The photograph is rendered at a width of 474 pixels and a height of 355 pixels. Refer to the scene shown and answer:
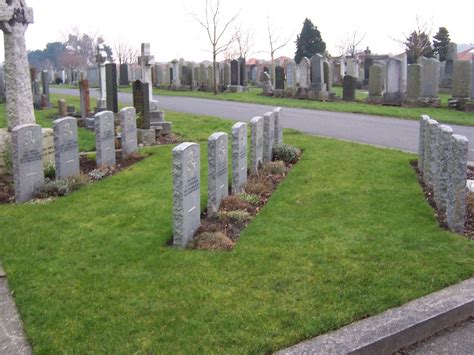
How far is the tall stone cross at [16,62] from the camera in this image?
1014 cm

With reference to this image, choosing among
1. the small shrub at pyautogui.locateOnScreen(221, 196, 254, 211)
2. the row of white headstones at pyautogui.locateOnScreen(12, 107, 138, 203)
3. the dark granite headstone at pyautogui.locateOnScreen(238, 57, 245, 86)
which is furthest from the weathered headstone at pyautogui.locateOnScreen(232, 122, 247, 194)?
the dark granite headstone at pyautogui.locateOnScreen(238, 57, 245, 86)

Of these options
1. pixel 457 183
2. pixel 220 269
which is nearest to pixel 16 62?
pixel 220 269

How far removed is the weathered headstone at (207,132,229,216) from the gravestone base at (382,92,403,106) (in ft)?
55.3

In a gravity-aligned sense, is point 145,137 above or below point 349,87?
below

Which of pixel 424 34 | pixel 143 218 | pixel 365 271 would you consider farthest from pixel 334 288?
pixel 424 34

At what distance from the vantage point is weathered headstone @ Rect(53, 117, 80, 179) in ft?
31.0

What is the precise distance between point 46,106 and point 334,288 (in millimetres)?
20569

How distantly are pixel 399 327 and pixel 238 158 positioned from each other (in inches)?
179

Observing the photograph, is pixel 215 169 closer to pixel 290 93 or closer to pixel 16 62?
pixel 16 62

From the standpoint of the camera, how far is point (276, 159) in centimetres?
1116

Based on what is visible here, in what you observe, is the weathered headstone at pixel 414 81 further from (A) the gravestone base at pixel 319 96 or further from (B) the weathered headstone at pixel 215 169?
(B) the weathered headstone at pixel 215 169

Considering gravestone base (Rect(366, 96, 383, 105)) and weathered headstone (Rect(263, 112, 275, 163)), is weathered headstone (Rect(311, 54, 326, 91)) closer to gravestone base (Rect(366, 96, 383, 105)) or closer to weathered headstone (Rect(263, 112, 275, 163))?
gravestone base (Rect(366, 96, 383, 105))

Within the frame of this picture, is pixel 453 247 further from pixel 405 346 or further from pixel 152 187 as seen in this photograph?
pixel 152 187

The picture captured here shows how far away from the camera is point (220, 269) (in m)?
5.48
